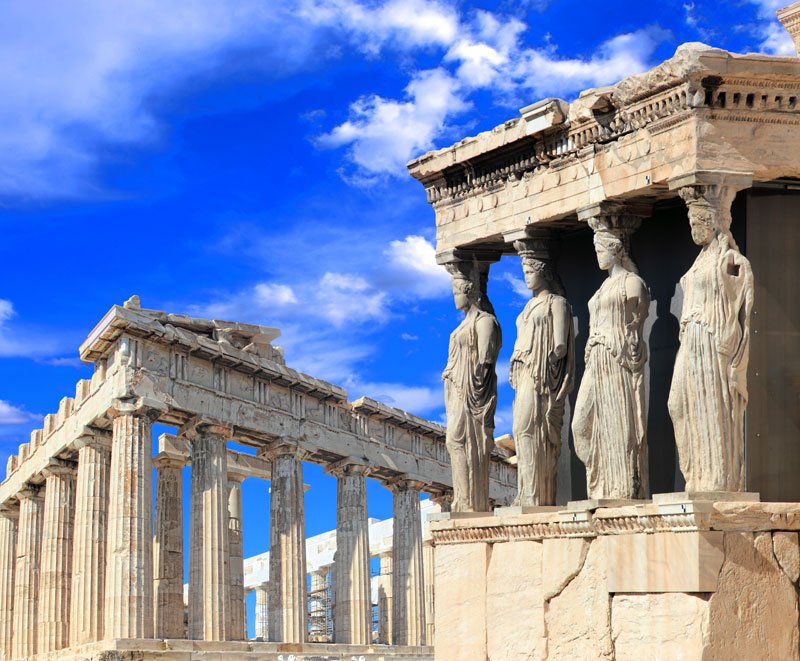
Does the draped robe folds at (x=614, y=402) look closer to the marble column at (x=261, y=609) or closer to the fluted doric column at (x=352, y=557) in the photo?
the fluted doric column at (x=352, y=557)

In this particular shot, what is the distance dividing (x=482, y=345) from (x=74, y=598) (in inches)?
1018

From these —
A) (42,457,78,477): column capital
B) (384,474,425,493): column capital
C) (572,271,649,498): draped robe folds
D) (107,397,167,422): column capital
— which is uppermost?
(107,397,167,422): column capital

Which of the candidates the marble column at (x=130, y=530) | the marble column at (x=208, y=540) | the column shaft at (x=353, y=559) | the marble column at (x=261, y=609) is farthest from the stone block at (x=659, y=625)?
the marble column at (x=261, y=609)

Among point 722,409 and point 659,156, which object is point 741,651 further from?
point 659,156

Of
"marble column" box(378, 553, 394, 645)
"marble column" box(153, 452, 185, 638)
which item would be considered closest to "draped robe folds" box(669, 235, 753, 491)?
"marble column" box(153, 452, 185, 638)

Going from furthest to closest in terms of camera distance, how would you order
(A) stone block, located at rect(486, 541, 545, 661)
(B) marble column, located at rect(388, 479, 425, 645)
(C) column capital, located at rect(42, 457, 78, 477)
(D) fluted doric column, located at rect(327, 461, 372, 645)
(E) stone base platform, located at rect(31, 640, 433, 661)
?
(B) marble column, located at rect(388, 479, 425, 645) < (D) fluted doric column, located at rect(327, 461, 372, 645) < (C) column capital, located at rect(42, 457, 78, 477) < (E) stone base platform, located at rect(31, 640, 433, 661) < (A) stone block, located at rect(486, 541, 545, 661)

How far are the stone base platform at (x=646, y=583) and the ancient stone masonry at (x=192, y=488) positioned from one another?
22.1 metres

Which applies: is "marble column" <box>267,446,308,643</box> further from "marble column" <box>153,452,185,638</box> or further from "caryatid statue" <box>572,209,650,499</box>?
"caryatid statue" <box>572,209,650,499</box>

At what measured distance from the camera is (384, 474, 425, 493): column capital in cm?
4594

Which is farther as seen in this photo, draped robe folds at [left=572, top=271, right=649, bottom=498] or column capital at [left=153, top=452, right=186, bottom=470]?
column capital at [left=153, top=452, right=186, bottom=470]

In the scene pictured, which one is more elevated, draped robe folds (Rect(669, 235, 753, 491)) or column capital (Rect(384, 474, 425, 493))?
column capital (Rect(384, 474, 425, 493))

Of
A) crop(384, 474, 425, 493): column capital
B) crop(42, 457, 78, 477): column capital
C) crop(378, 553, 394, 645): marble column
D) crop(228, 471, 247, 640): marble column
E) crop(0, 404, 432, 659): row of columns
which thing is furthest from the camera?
crop(378, 553, 394, 645): marble column

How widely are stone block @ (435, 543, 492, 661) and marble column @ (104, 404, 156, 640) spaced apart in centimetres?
2172

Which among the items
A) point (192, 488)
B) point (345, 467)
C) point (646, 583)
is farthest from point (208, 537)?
point (646, 583)
